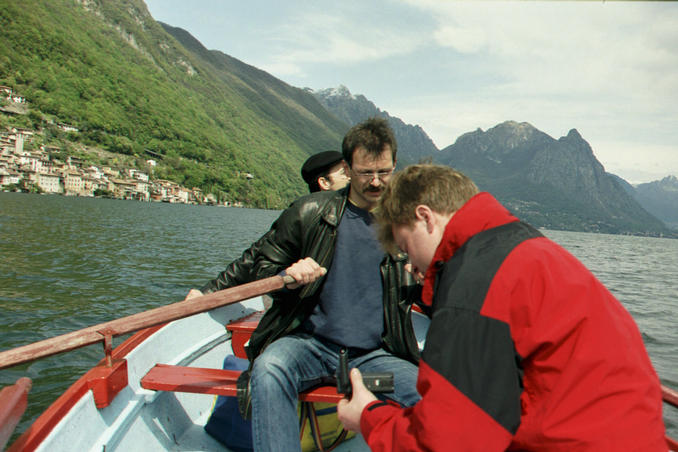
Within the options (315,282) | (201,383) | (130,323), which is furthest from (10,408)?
(315,282)

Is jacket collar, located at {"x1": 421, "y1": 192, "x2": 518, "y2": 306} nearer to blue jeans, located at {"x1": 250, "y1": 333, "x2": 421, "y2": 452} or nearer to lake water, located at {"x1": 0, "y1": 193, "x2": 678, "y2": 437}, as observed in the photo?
blue jeans, located at {"x1": 250, "y1": 333, "x2": 421, "y2": 452}

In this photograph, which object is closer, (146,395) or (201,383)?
(201,383)

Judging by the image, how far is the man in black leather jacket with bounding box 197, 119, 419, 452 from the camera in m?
3.05

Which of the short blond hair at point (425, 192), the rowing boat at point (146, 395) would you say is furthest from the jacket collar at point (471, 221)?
the rowing boat at point (146, 395)

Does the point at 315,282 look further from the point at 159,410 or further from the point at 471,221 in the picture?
the point at 471,221

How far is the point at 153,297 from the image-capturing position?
46.0 ft

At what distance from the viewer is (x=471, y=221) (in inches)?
58.9

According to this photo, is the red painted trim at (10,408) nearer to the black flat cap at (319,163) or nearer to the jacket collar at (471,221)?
the jacket collar at (471,221)

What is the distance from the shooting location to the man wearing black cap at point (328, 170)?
4887mm

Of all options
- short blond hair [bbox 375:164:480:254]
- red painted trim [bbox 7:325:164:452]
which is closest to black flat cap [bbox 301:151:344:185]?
red painted trim [bbox 7:325:164:452]

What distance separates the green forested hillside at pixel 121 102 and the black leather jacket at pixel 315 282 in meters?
110

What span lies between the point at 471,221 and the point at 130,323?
2224mm

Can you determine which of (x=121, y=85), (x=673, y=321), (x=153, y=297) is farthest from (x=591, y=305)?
(x=121, y=85)

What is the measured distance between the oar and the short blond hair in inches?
53.7
